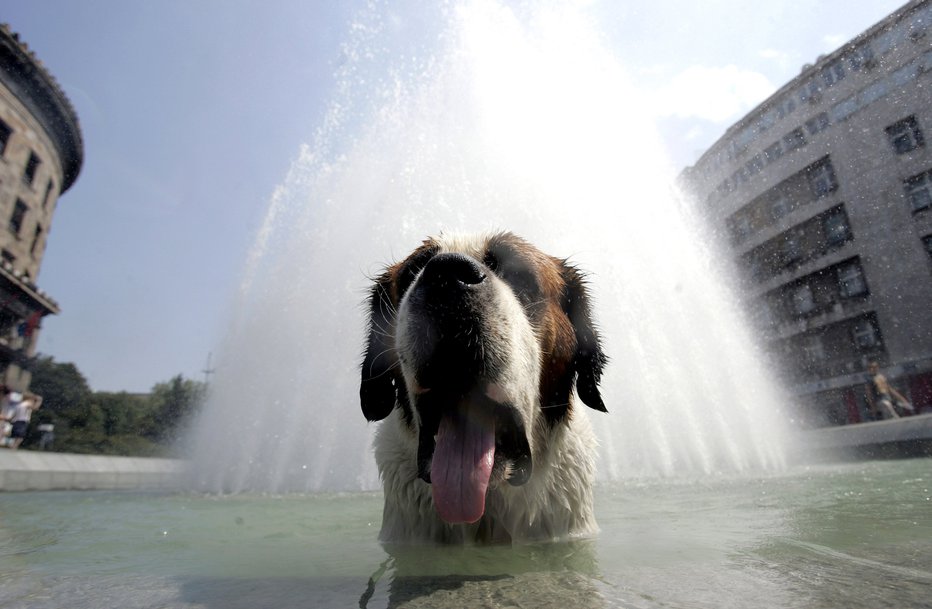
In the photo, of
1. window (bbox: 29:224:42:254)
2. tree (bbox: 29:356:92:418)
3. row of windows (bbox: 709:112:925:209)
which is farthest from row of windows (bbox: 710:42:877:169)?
tree (bbox: 29:356:92:418)

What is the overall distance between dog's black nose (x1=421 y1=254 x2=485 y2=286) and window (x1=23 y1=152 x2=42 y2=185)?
37.0 m

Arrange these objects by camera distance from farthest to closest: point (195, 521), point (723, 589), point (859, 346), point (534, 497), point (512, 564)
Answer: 1. point (859, 346)
2. point (195, 521)
3. point (534, 497)
4. point (512, 564)
5. point (723, 589)

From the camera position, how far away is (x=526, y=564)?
186 centimetres

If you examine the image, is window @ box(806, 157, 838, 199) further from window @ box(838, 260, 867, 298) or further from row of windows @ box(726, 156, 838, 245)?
window @ box(838, 260, 867, 298)

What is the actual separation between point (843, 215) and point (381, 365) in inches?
1401

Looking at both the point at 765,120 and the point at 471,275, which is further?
the point at 765,120

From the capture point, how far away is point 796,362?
112ft

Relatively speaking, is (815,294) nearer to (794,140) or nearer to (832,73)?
(794,140)

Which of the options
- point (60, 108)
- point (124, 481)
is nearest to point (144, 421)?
point (60, 108)

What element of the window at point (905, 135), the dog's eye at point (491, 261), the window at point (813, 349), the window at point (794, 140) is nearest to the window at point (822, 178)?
the window at point (794, 140)

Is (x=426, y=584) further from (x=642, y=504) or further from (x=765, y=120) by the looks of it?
(x=765, y=120)

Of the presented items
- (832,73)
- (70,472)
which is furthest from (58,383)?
(832,73)

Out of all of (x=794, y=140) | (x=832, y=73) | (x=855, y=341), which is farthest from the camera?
(x=794, y=140)

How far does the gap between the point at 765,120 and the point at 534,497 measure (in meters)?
40.0
